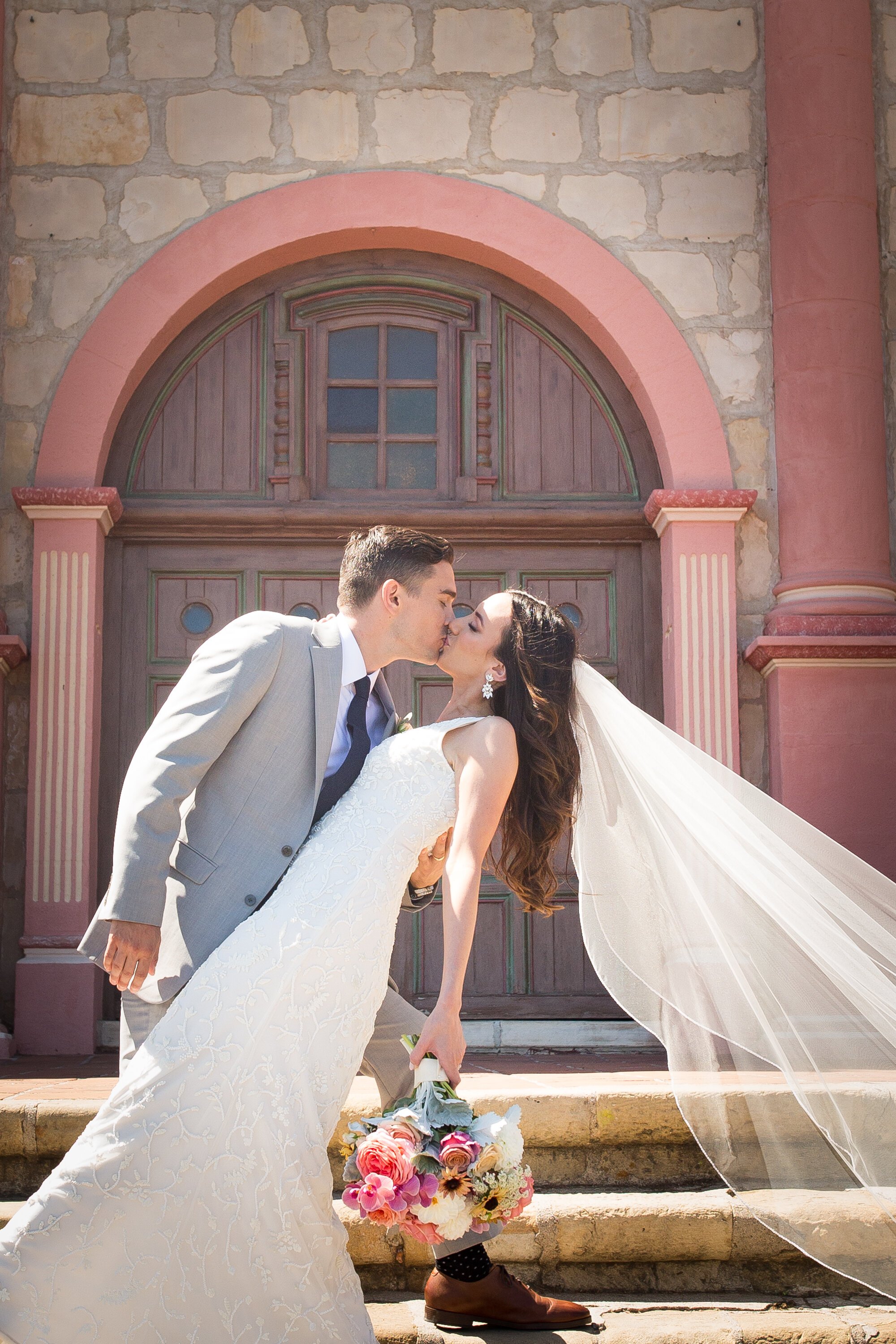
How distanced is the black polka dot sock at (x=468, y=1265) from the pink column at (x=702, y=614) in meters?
3.16

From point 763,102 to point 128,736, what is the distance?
455 cm

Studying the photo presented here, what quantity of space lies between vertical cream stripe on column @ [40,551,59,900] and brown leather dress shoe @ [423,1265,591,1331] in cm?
315

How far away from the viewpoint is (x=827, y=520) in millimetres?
5891

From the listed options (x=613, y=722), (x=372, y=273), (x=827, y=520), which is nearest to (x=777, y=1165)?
(x=613, y=722)

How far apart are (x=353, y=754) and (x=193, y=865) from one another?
51 centimetres

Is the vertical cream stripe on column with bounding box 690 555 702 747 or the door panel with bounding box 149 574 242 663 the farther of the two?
the door panel with bounding box 149 574 242 663

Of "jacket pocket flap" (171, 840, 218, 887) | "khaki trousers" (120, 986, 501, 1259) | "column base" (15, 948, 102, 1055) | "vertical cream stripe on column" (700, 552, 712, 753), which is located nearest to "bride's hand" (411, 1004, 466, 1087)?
"khaki trousers" (120, 986, 501, 1259)

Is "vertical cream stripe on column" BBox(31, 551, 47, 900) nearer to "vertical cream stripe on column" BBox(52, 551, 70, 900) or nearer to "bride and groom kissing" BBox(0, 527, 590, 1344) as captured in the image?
"vertical cream stripe on column" BBox(52, 551, 70, 900)

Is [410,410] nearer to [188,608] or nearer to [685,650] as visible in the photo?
[188,608]

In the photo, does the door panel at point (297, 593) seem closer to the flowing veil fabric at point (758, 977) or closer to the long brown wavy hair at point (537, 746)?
the long brown wavy hair at point (537, 746)

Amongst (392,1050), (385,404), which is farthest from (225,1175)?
(385,404)

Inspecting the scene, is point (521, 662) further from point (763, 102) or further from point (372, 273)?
point (763, 102)

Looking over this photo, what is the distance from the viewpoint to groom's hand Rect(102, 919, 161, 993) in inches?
104

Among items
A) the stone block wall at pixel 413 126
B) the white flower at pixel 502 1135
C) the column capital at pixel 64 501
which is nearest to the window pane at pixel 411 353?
the stone block wall at pixel 413 126
